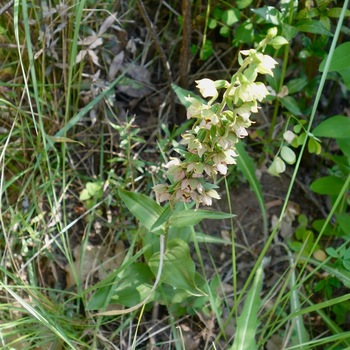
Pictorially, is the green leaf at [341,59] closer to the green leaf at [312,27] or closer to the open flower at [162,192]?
the green leaf at [312,27]

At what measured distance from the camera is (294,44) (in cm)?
235

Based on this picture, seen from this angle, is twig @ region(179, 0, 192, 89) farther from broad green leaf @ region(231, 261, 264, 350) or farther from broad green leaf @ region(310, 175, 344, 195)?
broad green leaf @ region(231, 261, 264, 350)

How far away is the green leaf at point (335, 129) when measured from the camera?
1815 mm

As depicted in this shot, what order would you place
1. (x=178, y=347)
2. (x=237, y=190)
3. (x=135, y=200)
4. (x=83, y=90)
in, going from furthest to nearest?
(x=237, y=190) → (x=83, y=90) → (x=178, y=347) → (x=135, y=200)

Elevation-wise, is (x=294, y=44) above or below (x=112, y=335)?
above

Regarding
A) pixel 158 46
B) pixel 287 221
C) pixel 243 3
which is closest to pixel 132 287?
pixel 287 221

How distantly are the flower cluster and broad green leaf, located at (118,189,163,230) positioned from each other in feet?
0.63

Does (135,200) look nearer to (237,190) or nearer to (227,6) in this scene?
(237,190)

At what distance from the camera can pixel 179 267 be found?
177cm

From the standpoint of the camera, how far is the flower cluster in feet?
A: 3.89

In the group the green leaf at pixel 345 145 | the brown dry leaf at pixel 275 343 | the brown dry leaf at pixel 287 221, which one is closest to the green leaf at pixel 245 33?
the green leaf at pixel 345 145

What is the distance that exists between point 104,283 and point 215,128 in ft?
2.32

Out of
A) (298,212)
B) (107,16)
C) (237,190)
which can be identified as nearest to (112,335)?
(237,190)

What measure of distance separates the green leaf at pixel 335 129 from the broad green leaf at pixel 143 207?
0.58m
